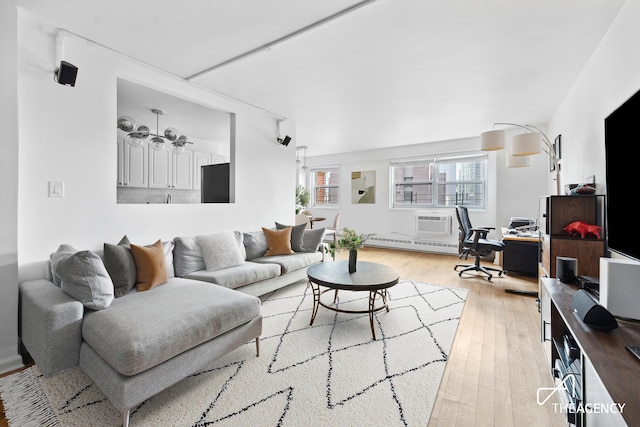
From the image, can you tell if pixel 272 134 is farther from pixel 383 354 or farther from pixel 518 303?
pixel 518 303

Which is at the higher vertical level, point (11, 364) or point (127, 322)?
point (127, 322)

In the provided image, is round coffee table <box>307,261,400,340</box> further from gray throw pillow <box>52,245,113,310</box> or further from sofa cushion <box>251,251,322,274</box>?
gray throw pillow <box>52,245,113,310</box>

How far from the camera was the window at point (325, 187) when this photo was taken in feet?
28.0

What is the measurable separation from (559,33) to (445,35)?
913 millimetres

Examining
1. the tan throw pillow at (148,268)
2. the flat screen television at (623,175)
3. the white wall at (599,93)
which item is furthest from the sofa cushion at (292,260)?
the white wall at (599,93)

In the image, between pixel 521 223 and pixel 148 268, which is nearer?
pixel 148 268

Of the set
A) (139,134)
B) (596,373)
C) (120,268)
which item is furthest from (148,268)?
(596,373)

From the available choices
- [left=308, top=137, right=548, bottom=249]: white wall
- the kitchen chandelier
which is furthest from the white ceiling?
[left=308, top=137, right=548, bottom=249]: white wall

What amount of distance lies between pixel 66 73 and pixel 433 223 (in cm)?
631

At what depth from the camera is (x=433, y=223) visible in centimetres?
643

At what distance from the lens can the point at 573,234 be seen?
244 centimetres

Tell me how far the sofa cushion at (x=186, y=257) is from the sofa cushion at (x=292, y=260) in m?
0.74

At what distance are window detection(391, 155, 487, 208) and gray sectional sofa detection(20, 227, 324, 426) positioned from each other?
18.5 ft

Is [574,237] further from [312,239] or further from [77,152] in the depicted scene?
[77,152]
